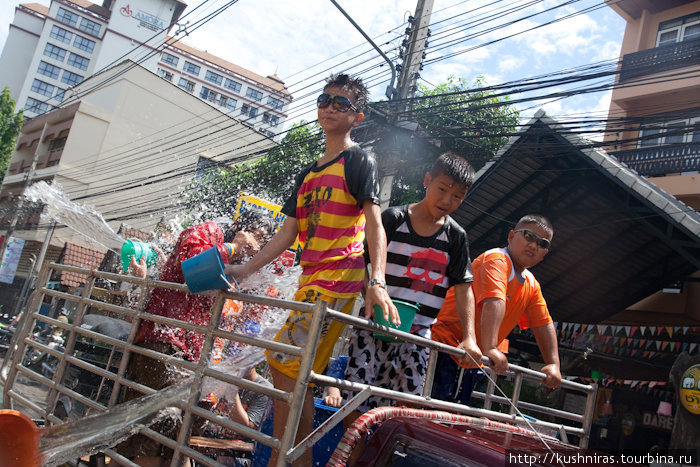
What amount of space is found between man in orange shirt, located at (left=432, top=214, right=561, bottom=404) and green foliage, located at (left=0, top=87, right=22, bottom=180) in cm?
4656

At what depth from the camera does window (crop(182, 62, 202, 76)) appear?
2805 inches

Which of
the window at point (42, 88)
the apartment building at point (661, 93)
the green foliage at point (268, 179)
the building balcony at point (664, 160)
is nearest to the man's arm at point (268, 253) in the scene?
the building balcony at point (664, 160)

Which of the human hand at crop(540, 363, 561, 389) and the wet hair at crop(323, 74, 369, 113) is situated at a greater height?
the wet hair at crop(323, 74, 369, 113)

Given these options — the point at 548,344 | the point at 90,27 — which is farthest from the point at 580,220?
the point at 90,27

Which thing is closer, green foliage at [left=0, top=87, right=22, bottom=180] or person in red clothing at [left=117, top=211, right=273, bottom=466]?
person in red clothing at [left=117, top=211, right=273, bottom=466]

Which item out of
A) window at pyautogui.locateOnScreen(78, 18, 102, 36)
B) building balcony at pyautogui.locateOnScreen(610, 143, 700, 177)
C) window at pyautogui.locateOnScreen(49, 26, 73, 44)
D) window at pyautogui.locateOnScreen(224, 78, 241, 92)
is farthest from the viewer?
window at pyautogui.locateOnScreen(224, 78, 241, 92)

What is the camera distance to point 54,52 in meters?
65.1

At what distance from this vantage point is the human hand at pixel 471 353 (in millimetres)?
2423

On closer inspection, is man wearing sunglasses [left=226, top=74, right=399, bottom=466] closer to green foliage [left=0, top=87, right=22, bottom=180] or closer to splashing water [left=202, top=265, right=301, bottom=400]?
splashing water [left=202, top=265, right=301, bottom=400]

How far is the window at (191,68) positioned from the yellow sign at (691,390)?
7237 centimetres

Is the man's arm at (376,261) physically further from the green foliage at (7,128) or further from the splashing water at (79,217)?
the green foliage at (7,128)

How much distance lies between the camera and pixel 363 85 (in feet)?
9.77

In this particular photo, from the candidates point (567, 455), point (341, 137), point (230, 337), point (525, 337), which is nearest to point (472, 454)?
point (567, 455)

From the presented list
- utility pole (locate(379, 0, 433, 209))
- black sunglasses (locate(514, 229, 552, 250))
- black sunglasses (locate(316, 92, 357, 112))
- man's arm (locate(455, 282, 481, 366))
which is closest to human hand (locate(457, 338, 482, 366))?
man's arm (locate(455, 282, 481, 366))
